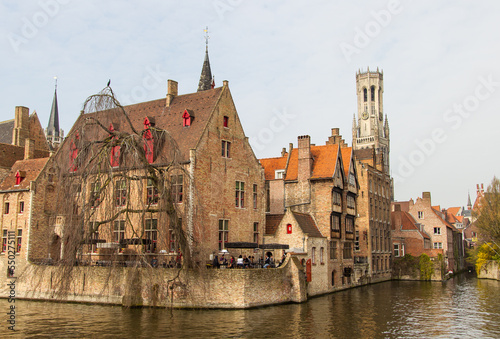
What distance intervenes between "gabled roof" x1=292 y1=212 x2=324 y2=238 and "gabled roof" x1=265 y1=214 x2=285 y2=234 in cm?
193

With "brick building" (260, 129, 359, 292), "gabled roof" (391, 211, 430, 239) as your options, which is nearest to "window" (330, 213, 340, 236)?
"brick building" (260, 129, 359, 292)

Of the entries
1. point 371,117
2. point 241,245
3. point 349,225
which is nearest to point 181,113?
point 241,245

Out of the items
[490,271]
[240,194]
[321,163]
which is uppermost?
[321,163]

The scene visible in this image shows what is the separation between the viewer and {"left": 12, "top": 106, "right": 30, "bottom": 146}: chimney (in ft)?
156

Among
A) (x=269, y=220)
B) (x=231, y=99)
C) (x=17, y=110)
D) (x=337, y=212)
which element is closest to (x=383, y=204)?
(x=337, y=212)

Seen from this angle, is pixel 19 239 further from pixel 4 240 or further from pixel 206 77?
pixel 206 77

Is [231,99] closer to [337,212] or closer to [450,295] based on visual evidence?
[337,212]

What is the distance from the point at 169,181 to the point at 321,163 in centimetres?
2004

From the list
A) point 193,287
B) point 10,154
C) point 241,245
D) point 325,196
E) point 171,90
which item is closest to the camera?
point 193,287

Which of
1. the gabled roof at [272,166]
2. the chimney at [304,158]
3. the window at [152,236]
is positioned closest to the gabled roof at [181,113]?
the window at [152,236]

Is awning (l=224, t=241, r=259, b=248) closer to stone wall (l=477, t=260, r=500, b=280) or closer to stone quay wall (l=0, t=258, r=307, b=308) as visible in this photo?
stone quay wall (l=0, t=258, r=307, b=308)

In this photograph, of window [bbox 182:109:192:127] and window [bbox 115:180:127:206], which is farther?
window [bbox 182:109:192:127]

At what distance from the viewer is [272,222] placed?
134 feet

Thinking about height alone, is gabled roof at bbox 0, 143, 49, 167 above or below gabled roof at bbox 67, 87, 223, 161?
below
